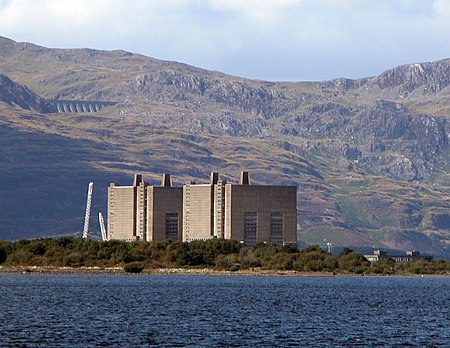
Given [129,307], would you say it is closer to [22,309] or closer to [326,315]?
[22,309]

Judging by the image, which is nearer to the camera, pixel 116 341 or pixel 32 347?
pixel 32 347

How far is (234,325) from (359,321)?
20.8 meters

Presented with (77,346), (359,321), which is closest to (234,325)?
(359,321)

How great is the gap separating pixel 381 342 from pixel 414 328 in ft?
74.6

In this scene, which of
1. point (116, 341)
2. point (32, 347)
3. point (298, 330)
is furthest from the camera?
point (298, 330)

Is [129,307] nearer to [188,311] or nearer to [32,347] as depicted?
[188,311]

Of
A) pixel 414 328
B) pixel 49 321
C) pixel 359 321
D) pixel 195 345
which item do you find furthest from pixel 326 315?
pixel 195 345

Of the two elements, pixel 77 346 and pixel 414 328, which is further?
pixel 414 328

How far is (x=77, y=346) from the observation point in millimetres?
124750

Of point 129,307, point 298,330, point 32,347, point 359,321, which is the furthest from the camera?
point 129,307

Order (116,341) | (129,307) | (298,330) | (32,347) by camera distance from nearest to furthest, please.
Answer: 1. (32,347)
2. (116,341)
3. (298,330)
4. (129,307)

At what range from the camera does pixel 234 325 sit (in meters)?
155

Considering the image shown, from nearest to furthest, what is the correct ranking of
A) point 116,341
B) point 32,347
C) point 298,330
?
point 32,347 → point 116,341 → point 298,330

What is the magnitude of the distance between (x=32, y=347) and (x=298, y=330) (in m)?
38.6
